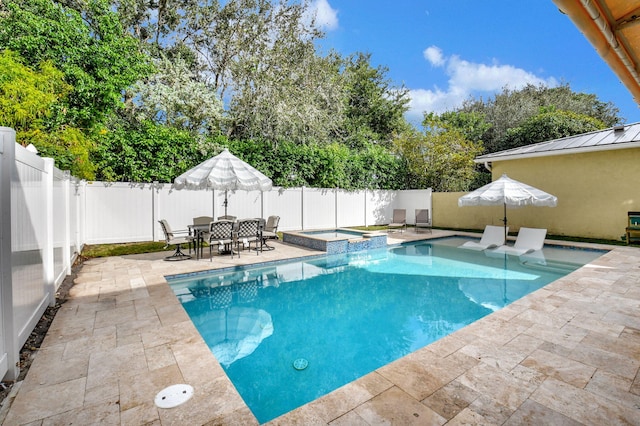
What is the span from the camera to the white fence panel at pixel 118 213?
10.0 metres

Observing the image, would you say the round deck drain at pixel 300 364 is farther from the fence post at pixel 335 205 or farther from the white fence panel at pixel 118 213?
the fence post at pixel 335 205

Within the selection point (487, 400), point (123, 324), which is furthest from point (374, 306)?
point (123, 324)

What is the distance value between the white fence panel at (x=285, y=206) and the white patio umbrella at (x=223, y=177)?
4.44 meters

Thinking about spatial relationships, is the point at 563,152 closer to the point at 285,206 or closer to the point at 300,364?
the point at 285,206

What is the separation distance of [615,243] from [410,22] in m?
18.6

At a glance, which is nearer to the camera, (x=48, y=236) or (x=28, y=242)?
(x=28, y=242)

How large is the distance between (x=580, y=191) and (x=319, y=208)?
1064 centimetres

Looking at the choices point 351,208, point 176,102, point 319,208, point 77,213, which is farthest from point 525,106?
point 77,213

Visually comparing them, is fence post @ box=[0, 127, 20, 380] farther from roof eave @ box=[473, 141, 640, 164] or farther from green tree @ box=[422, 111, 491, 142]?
green tree @ box=[422, 111, 491, 142]

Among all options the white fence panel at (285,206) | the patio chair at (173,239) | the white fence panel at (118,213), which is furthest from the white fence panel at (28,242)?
the white fence panel at (285,206)

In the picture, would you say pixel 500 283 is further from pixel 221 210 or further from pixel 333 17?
pixel 333 17

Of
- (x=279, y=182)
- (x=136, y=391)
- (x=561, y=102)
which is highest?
(x=561, y=102)

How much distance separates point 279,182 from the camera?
535 inches

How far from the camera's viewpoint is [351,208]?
16.0m
